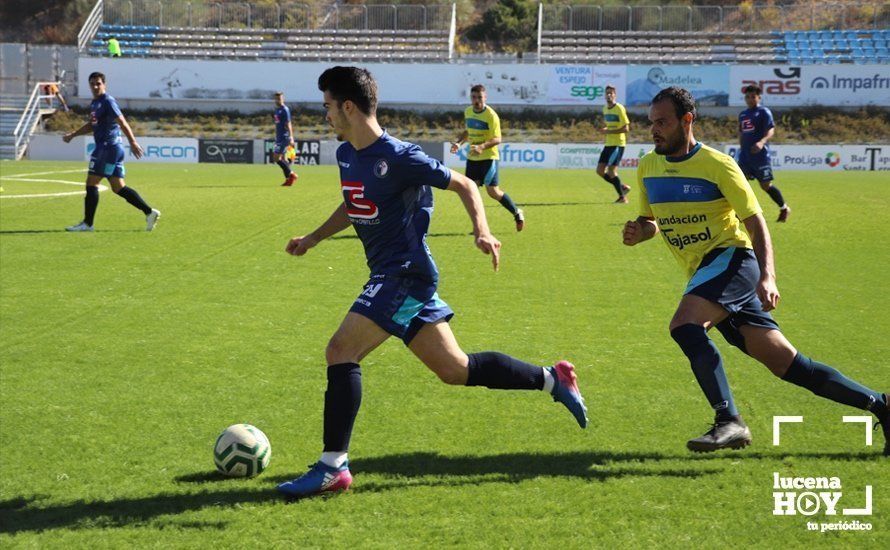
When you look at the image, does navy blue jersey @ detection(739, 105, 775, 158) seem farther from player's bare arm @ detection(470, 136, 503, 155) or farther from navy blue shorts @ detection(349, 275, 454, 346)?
navy blue shorts @ detection(349, 275, 454, 346)

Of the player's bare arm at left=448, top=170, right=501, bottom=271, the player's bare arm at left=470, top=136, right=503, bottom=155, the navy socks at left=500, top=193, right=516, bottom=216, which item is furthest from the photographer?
the player's bare arm at left=470, top=136, right=503, bottom=155

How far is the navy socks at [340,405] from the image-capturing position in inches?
185

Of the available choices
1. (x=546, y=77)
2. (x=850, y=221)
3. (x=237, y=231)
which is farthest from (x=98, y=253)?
(x=546, y=77)

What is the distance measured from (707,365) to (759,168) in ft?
42.0

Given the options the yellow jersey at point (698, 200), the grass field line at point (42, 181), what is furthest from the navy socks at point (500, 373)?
the grass field line at point (42, 181)

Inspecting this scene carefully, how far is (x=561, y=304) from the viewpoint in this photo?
9.76m

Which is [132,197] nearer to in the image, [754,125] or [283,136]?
[754,125]

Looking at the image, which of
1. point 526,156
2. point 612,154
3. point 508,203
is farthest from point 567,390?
point 526,156

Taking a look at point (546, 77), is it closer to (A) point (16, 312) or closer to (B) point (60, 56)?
(B) point (60, 56)

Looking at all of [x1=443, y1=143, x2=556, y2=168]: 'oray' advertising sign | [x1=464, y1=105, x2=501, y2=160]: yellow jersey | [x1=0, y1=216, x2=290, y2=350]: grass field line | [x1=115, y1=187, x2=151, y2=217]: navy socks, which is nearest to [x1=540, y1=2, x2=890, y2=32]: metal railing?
[x1=443, y1=143, x2=556, y2=168]: 'oray' advertising sign

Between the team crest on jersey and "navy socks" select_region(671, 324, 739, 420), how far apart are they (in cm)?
176

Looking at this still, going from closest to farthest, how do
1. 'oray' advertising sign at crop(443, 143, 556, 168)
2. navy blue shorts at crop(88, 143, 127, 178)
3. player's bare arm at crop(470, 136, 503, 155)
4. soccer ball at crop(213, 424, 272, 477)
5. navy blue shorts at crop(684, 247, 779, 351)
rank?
soccer ball at crop(213, 424, 272, 477) → navy blue shorts at crop(684, 247, 779, 351) → navy blue shorts at crop(88, 143, 127, 178) → player's bare arm at crop(470, 136, 503, 155) → 'oray' advertising sign at crop(443, 143, 556, 168)

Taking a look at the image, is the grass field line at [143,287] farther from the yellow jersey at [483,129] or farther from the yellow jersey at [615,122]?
the yellow jersey at [615,122]

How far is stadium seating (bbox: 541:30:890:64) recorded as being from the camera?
149 ft
